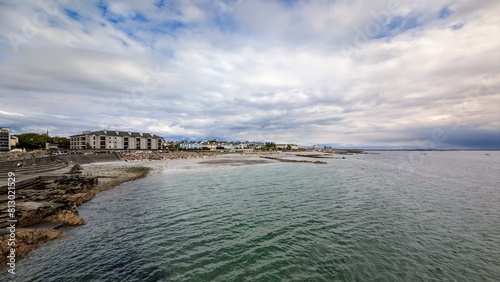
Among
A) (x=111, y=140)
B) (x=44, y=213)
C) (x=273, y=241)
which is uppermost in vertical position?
(x=111, y=140)

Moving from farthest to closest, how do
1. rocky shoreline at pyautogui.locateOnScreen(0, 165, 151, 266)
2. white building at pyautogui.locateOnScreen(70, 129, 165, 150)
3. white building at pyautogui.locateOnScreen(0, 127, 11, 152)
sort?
white building at pyautogui.locateOnScreen(70, 129, 165, 150) → white building at pyautogui.locateOnScreen(0, 127, 11, 152) → rocky shoreline at pyautogui.locateOnScreen(0, 165, 151, 266)

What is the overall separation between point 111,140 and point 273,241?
138 meters

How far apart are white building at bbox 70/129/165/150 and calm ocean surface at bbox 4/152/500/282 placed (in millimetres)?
115163

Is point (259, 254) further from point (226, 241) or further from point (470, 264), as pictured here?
point (470, 264)

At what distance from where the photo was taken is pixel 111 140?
4852 inches

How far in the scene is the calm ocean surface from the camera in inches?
412

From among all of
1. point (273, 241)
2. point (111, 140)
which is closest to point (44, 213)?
point (273, 241)

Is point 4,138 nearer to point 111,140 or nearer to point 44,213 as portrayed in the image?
point 111,140

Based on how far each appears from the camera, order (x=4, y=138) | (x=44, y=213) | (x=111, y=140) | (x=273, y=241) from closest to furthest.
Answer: (x=273, y=241) < (x=44, y=213) < (x=4, y=138) < (x=111, y=140)

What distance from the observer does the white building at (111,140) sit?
11562 cm

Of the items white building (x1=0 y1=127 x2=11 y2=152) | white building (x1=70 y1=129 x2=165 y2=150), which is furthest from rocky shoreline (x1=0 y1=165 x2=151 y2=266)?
white building (x1=70 y1=129 x2=165 y2=150)

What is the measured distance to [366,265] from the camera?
1120cm

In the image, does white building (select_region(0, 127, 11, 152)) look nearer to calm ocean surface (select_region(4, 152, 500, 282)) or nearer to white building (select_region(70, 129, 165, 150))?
white building (select_region(70, 129, 165, 150))

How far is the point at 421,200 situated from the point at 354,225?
1458 centimetres
